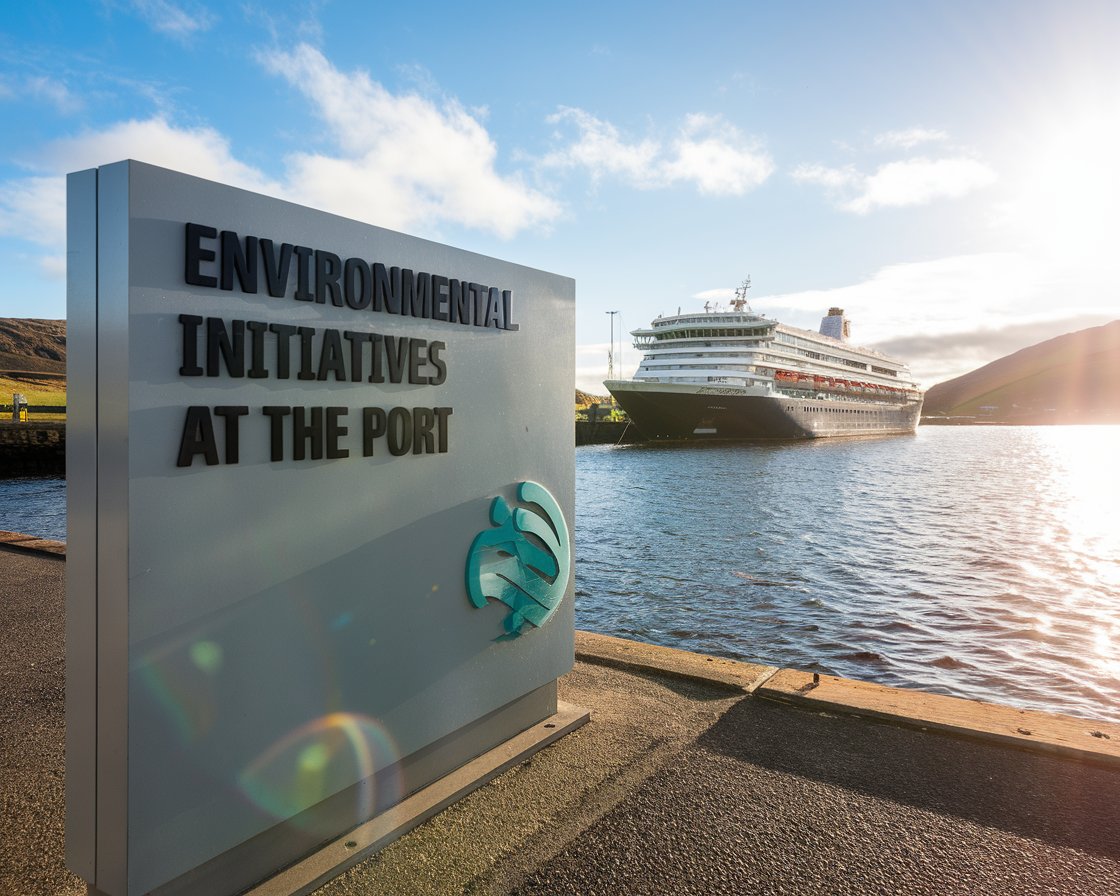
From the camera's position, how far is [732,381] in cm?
5162

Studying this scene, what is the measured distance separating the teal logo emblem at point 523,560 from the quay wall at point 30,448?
105 ft

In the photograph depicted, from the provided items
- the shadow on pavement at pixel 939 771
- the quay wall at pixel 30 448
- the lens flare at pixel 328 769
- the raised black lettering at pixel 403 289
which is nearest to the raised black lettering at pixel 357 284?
the raised black lettering at pixel 403 289

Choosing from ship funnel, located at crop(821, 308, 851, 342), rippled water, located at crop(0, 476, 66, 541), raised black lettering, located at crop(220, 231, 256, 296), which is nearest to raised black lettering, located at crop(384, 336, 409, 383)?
raised black lettering, located at crop(220, 231, 256, 296)

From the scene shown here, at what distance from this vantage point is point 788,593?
10.8m

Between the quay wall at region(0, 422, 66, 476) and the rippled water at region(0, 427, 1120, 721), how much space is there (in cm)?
201

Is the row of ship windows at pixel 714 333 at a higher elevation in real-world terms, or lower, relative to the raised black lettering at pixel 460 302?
higher

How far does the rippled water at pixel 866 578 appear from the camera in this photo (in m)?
7.84

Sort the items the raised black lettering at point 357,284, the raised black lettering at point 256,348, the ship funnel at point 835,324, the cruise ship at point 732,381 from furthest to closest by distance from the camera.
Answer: the ship funnel at point 835,324 → the cruise ship at point 732,381 → the raised black lettering at point 357,284 → the raised black lettering at point 256,348

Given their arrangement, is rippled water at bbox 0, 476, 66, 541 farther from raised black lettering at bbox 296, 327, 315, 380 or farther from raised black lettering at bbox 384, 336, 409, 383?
raised black lettering at bbox 296, 327, 315, 380

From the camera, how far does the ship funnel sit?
7506 centimetres

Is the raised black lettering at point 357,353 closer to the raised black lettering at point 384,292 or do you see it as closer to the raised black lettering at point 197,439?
the raised black lettering at point 384,292

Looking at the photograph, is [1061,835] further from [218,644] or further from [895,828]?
[218,644]

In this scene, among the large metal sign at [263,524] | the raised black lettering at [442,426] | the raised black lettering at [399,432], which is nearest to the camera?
the large metal sign at [263,524]

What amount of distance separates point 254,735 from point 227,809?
213 mm
